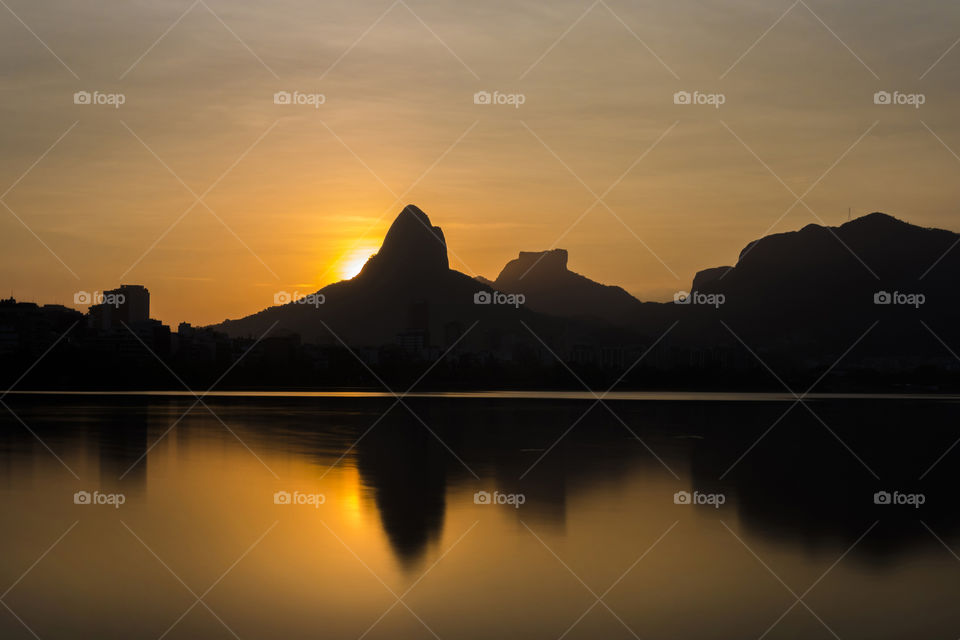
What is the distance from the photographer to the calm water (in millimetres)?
16391

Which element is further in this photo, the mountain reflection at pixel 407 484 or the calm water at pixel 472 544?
the mountain reflection at pixel 407 484

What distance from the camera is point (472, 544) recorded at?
2222cm

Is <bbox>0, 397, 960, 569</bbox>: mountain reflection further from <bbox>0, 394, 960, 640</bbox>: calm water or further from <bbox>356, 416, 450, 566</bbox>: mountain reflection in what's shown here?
<bbox>0, 394, 960, 640</bbox>: calm water

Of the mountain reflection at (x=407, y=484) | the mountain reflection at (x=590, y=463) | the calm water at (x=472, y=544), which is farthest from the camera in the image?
the mountain reflection at (x=590, y=463)

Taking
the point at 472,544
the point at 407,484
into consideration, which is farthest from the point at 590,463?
the point at 472,544

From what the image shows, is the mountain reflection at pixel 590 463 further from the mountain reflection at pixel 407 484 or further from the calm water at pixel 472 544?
the calm water at pixel 472 544

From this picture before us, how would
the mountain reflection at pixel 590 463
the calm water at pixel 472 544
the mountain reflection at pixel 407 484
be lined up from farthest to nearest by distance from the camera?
the mountain reflection at pixel 590 463
the mountain reflection at pixel 407 484
the calm water at pixel 472 544

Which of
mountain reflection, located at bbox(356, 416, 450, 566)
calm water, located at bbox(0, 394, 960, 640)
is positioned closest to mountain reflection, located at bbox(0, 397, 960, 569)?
mountain reflection, located at bbox(356, 416, 450, 566)

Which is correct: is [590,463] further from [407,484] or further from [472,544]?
[472,544]

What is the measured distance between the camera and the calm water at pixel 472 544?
1639cm

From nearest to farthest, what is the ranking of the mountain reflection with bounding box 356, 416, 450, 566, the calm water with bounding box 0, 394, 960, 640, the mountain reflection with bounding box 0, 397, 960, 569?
the calm water with bounding box 0, 394, 960, 640, the mountain reflection with bounding box 356, 416, 450, 566, the mountain reflection with bounding box 0, 397, 960, 569

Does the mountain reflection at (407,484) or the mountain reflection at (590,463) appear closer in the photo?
the mountain reflection at (407,484)

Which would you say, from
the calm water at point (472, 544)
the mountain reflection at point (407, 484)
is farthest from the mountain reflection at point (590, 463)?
the calm water at point (472, 544)

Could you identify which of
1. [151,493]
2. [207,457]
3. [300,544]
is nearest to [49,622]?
[300,544]
